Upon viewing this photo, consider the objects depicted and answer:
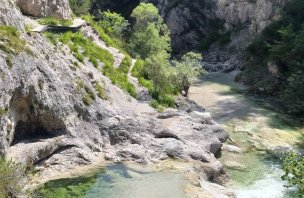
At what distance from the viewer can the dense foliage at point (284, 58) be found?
52.4 m

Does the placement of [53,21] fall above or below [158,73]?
above

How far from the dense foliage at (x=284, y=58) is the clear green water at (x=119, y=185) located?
29421mm

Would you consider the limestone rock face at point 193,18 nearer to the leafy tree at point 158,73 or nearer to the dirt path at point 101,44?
the dirt path at point 101,44

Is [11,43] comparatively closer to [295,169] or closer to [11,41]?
[11,41]

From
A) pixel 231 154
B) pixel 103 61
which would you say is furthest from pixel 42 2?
pixel 231 154

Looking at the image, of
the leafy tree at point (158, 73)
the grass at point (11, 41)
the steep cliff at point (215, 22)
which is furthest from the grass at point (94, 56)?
the steep cliff at point (215, 22)

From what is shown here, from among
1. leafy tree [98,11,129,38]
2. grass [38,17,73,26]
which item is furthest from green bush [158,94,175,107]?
leafy tree [98,11,129,38]

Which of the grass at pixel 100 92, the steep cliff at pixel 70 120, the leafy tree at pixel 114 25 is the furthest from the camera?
the leafy tree at pixel 114 25

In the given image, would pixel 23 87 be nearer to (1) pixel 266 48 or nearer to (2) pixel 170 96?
(2) pixel 170 96

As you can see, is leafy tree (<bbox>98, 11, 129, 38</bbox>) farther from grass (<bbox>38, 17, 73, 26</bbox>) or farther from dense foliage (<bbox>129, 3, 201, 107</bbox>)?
grass (<bbox>38, 17, 73, 26</bbox>)

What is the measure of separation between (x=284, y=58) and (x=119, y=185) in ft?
151

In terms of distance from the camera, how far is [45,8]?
1613 inches

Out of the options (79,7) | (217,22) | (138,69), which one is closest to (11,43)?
(138,69)

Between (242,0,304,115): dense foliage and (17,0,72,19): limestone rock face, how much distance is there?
28.4 meters
